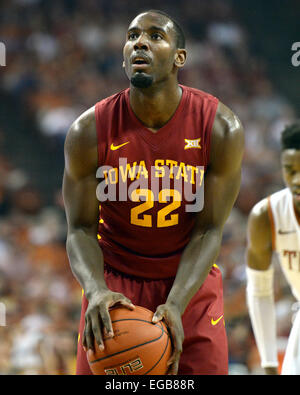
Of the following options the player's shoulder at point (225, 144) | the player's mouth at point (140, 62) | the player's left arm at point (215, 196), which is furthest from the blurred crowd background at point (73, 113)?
the player's mouth at point (140, 62)

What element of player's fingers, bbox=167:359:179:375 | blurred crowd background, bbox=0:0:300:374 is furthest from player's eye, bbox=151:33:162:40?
blurred crowd background, bbox=0:0:300:374

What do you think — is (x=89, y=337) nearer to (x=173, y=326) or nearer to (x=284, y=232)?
(x=173, y=326)

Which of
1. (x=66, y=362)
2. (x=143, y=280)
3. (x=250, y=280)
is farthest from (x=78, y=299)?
(x=143, y=280)

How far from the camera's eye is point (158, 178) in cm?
275

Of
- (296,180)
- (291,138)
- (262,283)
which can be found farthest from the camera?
(262,283)

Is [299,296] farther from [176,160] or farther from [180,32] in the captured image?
[180,32]

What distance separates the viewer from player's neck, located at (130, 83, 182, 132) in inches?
109

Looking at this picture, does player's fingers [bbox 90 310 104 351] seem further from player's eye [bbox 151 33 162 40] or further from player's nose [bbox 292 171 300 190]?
player's nose [bbox 292 171 300 190]

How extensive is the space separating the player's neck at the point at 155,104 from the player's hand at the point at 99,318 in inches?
30.4

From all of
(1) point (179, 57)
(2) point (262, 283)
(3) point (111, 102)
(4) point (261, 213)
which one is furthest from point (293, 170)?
(3) point (111, 102)

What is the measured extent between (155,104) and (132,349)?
104 cm

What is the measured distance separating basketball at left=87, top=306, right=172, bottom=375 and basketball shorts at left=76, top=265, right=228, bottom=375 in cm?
36

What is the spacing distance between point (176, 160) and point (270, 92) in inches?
200

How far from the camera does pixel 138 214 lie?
9.19 feet
